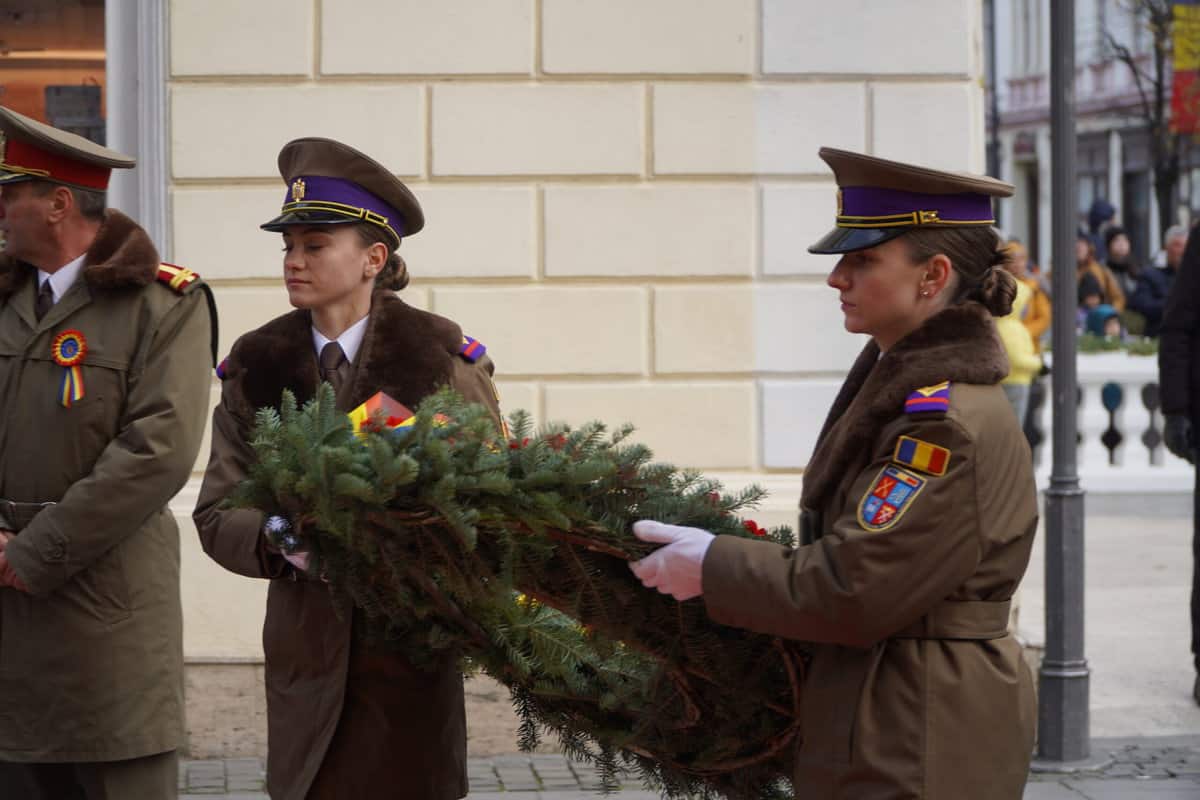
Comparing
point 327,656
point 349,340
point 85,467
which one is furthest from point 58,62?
point 327,656

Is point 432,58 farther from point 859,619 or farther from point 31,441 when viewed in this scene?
point 859,619

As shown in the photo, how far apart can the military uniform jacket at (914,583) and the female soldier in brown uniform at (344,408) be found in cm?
105

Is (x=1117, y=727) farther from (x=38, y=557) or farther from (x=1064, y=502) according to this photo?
(x=38, y=557)

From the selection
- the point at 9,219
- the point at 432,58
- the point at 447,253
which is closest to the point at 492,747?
the point at 447,253

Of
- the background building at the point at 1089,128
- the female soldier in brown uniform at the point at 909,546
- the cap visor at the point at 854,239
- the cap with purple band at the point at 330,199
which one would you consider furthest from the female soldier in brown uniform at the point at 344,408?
the background building at the point at 1089,128

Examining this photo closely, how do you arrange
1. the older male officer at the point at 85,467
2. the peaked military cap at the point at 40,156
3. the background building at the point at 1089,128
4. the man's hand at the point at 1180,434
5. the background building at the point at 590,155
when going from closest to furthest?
the older male officer at the point at 85,467 → the peaked military cap at the point at 40,156 → the background building at the point at 590,155 → the man's hand at the point at 1180,434 → the background building at the point at 1089,128

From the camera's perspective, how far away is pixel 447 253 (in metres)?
7.23

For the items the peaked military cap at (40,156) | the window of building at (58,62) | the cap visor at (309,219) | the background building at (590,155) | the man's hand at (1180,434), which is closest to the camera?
the cap visor at (309,219)

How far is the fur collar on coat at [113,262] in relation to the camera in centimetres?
450

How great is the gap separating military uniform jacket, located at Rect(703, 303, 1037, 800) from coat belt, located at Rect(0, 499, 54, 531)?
2.02m

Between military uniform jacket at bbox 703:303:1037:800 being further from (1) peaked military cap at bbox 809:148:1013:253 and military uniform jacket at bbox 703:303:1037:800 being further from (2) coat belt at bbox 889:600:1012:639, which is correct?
(1) peaked military cap at bbox 809:148:1013:253

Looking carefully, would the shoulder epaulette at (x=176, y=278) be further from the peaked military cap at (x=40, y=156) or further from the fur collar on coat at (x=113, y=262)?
the peaked military cap at (x=40, y=156)

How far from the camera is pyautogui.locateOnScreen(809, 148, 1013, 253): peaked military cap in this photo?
10.8 ft

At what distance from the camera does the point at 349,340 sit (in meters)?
4.21
